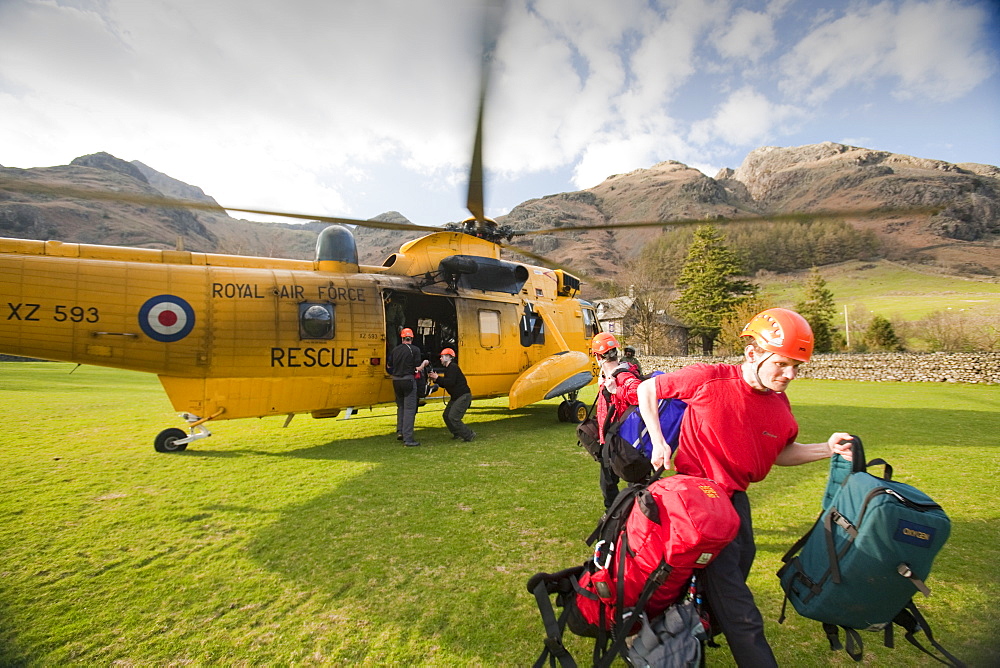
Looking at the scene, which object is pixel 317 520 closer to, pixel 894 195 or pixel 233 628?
pixel 233 628

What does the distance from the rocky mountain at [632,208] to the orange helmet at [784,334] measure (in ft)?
139

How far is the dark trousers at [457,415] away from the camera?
7281 mm

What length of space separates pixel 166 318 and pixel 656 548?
6.54m

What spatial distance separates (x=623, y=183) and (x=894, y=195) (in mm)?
105202

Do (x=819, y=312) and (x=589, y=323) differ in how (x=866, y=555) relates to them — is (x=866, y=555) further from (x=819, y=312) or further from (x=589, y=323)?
(x=819, y=312)

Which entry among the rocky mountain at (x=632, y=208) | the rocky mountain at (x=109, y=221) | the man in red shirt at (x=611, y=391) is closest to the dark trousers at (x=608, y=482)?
the man in red shirt at (x=611, y=391)

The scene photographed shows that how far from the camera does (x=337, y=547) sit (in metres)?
3.46

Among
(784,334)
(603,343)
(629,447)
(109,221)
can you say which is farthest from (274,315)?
(109,221)

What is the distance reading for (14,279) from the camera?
5.12 m

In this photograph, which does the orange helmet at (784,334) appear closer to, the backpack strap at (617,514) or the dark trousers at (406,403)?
the backpack strap at (617,514)

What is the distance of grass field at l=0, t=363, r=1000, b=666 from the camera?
2373 mm

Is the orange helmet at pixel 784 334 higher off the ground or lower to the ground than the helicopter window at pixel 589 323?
lower

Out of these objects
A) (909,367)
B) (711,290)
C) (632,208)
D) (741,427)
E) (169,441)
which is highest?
(632,208)

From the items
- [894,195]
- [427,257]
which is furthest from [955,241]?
[427,257]
